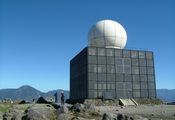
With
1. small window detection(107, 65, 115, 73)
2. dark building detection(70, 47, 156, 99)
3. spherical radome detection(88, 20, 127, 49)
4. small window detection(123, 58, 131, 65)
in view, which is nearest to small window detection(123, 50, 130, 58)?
dark building detection(70, 47, 156, 99)

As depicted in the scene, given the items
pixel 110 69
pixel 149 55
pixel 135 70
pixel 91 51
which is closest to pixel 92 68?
pixel 91 51

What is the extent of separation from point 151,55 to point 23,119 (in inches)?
1657

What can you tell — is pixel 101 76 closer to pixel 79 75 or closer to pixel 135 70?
pixel 79 75

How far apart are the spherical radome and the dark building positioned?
3258mm

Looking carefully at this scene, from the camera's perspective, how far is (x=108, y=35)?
5744cm

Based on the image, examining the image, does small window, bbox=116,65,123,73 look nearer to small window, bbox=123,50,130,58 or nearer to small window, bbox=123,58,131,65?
small window, bbox=123,58,131,65

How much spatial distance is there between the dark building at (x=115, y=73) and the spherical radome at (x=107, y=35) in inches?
128

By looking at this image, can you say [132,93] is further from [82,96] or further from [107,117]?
[107,117]

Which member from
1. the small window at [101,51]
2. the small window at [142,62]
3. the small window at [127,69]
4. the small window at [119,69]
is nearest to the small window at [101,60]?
the small window at [101,51]

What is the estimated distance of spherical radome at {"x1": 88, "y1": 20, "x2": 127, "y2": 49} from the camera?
57.5 m

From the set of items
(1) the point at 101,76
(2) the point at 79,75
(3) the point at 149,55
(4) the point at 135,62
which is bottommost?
(1) the point at 101,76

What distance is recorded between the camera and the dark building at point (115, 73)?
52594mm

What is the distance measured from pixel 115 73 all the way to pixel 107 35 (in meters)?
8.75

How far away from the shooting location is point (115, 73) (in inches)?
2119
